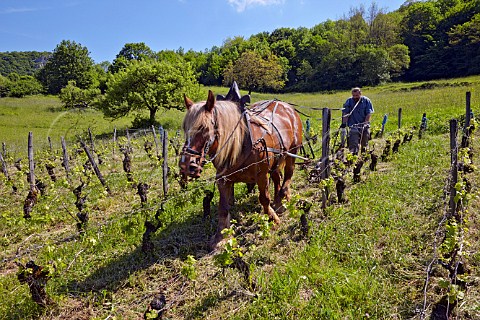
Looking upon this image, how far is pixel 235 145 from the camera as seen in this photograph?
362 cm

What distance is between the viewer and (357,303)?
271 cm

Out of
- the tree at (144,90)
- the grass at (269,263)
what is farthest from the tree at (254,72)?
the grass at (269,263)

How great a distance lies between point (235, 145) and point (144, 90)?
19827 millimetres

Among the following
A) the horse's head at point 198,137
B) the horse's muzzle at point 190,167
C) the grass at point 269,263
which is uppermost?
the horse's head at point 198,137

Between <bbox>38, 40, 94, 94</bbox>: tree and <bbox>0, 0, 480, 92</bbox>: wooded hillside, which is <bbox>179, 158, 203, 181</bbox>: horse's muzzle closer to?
<bbox>0, 0, 480, 92</bbox>: wooded hillside

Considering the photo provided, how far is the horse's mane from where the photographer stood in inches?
122

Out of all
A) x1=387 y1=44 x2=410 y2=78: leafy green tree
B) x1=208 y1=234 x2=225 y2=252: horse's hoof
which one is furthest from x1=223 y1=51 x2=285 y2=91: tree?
x1=208 y1=234 x2=225 y2=252: horse's hoof

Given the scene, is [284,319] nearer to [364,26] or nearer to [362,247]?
[362,247]

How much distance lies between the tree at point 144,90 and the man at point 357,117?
642 inches

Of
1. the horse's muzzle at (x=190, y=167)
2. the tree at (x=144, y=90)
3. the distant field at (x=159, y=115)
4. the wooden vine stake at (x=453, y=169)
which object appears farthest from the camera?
the tree at (x=144, y=90)

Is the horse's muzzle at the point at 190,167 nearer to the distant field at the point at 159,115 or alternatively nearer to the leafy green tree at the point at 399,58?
the distant field at the point at 159,115

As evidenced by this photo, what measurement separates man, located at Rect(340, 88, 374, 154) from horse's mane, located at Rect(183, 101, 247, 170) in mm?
3526

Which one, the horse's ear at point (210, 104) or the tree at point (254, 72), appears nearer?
the horse's ear at point (210, 104)

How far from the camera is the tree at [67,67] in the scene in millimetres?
48125
